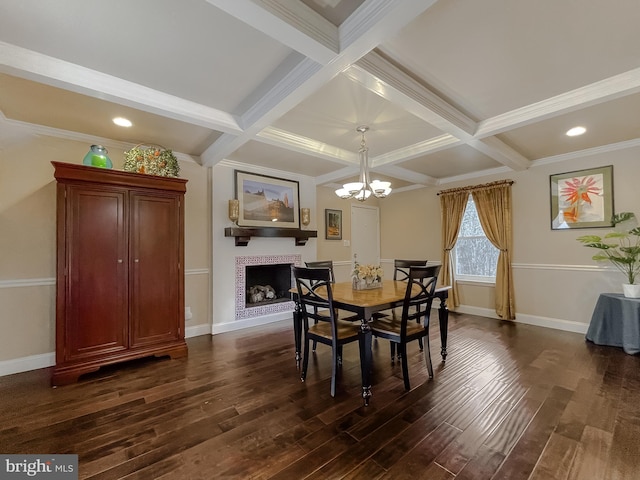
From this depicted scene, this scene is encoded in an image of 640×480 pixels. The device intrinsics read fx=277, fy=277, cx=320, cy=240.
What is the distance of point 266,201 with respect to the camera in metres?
4.34

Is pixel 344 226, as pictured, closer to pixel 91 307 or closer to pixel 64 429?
pixel 91 307

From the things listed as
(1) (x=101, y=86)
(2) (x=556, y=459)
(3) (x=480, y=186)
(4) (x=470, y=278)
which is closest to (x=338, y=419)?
(2) (x=556, y=459)

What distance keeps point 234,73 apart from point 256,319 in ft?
10.8

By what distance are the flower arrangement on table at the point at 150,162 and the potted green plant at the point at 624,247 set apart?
495 centimetres

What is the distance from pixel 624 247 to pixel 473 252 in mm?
1774

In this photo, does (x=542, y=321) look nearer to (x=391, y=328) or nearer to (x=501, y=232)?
(x=501, y=232)

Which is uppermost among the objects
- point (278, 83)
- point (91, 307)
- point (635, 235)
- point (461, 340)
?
point (278, 83)

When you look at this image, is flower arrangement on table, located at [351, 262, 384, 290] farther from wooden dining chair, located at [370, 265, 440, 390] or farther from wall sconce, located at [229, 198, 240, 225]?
wall sconce, located at [229, 198, 240, 225]

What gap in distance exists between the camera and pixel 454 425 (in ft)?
5.96

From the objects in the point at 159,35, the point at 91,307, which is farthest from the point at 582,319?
the point at 91,307

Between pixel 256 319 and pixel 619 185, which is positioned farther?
pixel 256 319

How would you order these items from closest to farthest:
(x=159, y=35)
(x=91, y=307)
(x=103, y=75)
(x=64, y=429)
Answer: (x=159, y=35)
(x=64, y=429)
(x=103, y=75)
(x=91, y=307)

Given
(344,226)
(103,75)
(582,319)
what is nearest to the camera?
(103,75)

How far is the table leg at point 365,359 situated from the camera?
2.05 meters
